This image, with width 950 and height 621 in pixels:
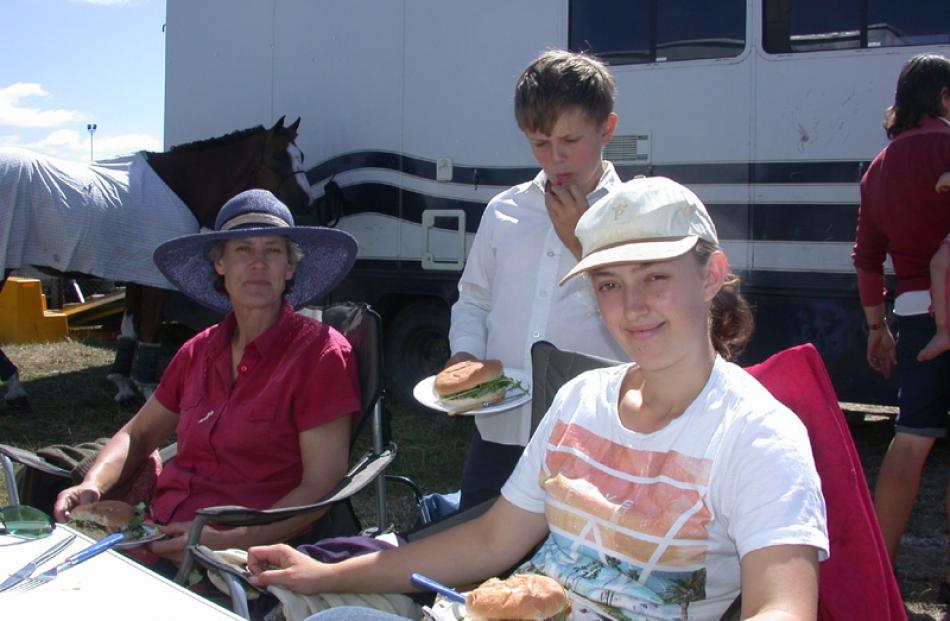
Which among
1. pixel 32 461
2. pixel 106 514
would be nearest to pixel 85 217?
pixel 32 461

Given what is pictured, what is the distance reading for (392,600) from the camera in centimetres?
185

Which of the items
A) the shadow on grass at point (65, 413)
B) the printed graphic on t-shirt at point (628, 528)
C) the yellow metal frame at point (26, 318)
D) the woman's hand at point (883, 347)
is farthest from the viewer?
the yellow metal frame at point (26, 318)

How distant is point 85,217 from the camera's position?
5922mm

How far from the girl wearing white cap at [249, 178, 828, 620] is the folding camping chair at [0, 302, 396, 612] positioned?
2.69ft

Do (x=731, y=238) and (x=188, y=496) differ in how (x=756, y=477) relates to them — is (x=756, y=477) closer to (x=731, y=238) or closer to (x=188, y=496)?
(x=188, y=496)

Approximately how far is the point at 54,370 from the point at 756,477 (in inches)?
282

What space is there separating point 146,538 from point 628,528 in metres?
1.28

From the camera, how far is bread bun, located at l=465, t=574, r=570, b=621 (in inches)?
57.6

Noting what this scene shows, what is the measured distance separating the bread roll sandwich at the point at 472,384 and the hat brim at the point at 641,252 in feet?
2.50

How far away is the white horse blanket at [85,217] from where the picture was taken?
579 cm

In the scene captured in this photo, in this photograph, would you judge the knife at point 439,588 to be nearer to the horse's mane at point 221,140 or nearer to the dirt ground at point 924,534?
the dirt ground at point 924,534

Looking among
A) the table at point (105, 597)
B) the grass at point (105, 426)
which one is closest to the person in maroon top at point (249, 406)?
the table at point (105, 597)

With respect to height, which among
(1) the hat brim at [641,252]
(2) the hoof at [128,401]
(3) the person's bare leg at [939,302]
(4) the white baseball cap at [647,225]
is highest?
(4) the white baseball cap at [647,225]

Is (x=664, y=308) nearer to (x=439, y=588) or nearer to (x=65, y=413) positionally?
(x=439, y=588)
